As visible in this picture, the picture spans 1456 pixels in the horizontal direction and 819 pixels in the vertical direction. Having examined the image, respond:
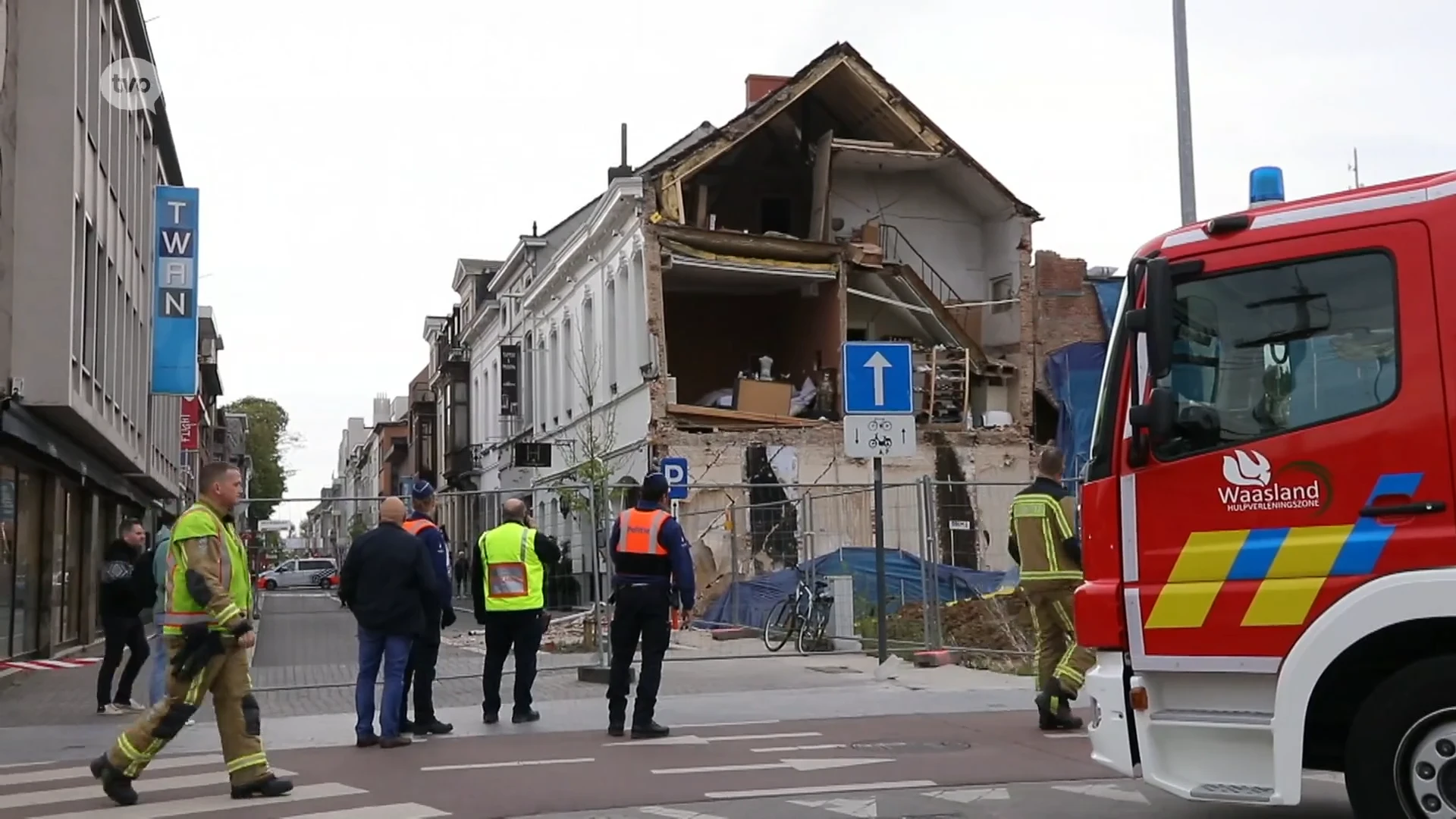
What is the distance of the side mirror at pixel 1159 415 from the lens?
6.60 meters

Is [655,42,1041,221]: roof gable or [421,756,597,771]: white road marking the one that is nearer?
[421,756,597,771]: white road marking

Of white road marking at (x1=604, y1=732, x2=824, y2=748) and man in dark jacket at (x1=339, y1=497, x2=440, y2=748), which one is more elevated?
man in dark jacket at (x1=339, y1=497, x2=440, y2=748)

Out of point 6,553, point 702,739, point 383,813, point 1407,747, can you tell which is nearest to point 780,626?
point 702,739

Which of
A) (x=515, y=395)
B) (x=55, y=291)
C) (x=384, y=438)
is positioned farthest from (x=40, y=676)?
(x=384, y=438)

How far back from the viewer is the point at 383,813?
8133 mm

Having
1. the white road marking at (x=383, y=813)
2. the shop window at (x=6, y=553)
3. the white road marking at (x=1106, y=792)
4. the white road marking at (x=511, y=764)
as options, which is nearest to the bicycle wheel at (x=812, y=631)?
the white road marking at (x=511, y=764)

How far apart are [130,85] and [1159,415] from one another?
993 inches

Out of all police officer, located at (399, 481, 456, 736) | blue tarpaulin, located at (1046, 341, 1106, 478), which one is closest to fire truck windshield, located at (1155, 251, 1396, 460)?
police officer, located at (399, 481, 456, 736)

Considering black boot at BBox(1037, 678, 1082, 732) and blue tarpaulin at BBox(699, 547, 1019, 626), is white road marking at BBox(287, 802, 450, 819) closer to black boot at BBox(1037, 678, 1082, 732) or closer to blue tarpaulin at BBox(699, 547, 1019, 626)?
black boot at BBox(1037, 678, 1082, 732)

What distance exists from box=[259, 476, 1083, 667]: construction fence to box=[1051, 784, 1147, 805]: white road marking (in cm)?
747

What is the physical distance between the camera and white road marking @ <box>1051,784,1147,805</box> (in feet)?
27.2

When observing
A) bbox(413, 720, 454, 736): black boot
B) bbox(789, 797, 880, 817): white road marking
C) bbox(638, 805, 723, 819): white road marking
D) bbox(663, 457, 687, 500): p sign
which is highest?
bbox(663, 457, 687, 500): p sign

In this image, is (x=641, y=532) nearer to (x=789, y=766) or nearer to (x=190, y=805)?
(x=789, y=766)

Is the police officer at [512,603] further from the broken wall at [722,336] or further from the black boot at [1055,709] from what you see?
the broken wall at [722,336]
